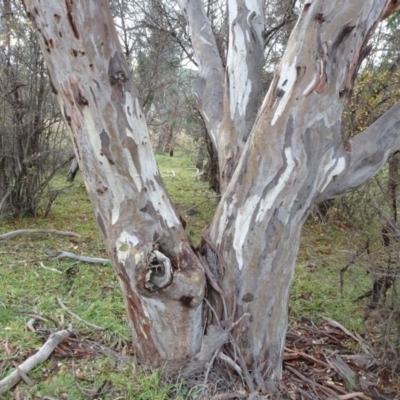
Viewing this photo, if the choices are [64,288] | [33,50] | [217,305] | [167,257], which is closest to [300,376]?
[217,305]

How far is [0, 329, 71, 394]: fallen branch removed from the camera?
7.31 feet

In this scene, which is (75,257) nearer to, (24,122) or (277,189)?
(24,122)

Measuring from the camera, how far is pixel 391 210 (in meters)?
3.35

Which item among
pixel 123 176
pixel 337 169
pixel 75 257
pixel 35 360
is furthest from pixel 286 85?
pixel 75 257

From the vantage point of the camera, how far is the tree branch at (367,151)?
6.97 feet

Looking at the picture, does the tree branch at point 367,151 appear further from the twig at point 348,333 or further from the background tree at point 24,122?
the background tree at point 24,122

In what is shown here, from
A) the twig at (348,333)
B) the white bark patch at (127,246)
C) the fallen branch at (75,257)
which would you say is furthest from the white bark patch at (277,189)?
the fallen branch at (75,257)

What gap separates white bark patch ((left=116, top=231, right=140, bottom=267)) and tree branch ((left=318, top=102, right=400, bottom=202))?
3.20 feet

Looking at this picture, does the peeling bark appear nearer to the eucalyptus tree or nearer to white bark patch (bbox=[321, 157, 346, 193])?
the eucalyptus tree

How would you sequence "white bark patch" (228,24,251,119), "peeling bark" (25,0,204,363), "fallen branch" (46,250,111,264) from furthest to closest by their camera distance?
"fallen branch" (46,250,111,264) → "white bark patch" (228,24,251,119) → "peeling bark" (25,0,204,363)

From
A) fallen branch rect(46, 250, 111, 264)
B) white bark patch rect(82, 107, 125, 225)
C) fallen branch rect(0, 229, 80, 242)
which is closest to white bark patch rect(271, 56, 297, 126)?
white bark patch rect(82, 107, 125, 225)

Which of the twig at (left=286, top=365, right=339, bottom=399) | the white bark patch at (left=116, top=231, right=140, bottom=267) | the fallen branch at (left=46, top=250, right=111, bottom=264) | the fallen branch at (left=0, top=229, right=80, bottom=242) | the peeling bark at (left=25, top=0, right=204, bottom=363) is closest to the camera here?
the peeling bark at (left=25, top=0, right=204, bottom=363)

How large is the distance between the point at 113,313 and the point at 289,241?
5.80 ft

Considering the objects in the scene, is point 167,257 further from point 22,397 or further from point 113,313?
point 113,313
